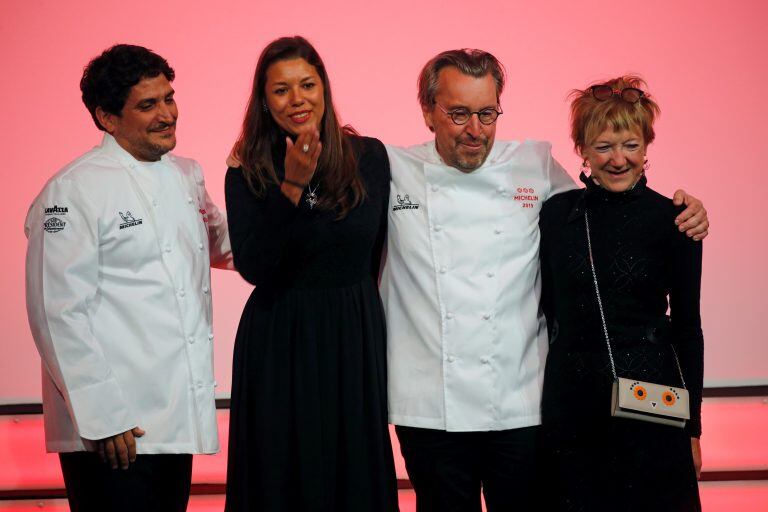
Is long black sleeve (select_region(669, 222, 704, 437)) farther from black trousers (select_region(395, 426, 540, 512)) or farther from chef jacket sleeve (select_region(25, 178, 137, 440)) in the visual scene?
chef jacket sleeve (select_region(25, 178, 137, 440))

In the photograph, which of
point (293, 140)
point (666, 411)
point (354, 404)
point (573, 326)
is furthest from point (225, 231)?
point (666, 411)

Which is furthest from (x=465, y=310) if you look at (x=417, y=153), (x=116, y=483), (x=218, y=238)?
(x=116, y=483)

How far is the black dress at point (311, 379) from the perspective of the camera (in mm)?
2424

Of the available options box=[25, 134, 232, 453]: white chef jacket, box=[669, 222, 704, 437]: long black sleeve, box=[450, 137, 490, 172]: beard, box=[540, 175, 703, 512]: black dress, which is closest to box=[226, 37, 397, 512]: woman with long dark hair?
box=[25, 134, 232, 453]: white chef jacket

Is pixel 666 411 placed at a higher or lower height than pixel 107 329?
lower

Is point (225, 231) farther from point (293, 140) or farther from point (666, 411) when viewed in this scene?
point (666, 411)

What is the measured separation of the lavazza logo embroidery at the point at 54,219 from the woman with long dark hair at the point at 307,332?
391 mm

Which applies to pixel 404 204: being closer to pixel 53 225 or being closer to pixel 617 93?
pixel 617 93

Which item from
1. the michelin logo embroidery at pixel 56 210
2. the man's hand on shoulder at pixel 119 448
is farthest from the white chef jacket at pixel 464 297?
the michelin logo embroidery at pixel 56 210

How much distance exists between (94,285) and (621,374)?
1.26m

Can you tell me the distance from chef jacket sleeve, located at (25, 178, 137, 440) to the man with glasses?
719 mm

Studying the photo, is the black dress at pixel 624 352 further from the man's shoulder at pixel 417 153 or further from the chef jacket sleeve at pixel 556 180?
the man's shoulder at pixel 417 153

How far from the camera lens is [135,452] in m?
2.37

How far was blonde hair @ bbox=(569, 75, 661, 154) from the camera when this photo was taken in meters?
2.36
